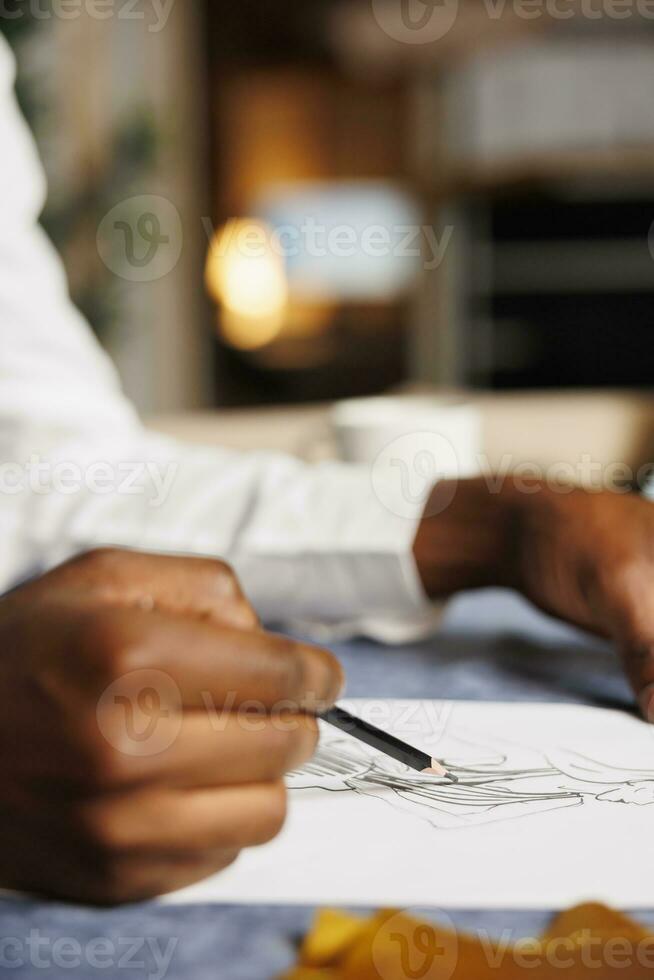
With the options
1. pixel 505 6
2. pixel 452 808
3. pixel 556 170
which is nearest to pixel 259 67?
pixel 505 6

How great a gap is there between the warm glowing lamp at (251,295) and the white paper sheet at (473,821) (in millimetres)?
3022

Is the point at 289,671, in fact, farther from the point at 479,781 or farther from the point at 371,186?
the point at 371,186

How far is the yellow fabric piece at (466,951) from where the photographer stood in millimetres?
207

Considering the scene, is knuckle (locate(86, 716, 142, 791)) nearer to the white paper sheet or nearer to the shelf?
the white paper sheet

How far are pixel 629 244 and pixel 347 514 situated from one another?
2758mm

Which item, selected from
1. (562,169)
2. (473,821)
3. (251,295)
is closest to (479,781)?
(473,821)

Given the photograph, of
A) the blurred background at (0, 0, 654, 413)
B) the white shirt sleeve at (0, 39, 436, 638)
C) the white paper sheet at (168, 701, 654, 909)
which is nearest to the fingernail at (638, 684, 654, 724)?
the white paper sheet at (168, 701, 654, 909)

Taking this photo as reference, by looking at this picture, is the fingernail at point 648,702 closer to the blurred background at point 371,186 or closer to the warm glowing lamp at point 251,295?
the blurred background at point 371,186

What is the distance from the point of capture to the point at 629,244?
2.99m

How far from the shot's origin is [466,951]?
0.22m

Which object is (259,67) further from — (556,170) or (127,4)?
(556,170)

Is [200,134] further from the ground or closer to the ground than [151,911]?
closer to the ground

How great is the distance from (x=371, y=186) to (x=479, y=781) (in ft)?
10.5

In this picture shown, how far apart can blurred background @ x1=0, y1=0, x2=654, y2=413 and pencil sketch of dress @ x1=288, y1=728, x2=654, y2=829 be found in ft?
7.63
